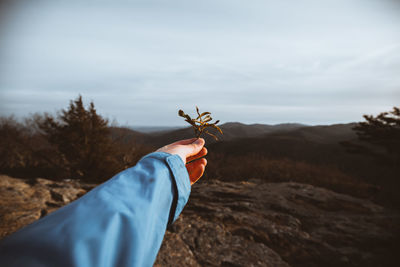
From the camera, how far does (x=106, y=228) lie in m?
0.58

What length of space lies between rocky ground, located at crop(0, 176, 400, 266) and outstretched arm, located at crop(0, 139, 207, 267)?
2.14 m

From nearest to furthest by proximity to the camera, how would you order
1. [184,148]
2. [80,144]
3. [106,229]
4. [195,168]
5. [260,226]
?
[106,229] → [184,148] → [195,168] → [260,226] → [80,144]

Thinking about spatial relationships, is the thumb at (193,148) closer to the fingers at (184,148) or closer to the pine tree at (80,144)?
the fingers at (184,148)

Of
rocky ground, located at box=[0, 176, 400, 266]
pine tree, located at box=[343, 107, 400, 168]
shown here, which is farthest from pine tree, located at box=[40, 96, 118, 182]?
pine tree, located at box=[343, 107, 400, 168]

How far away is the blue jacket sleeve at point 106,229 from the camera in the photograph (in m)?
0.51

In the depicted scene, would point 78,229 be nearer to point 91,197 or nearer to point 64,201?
point 91,197

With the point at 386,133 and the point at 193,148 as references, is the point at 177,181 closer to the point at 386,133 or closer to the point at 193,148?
the point at 193,148

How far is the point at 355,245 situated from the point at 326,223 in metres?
0.63

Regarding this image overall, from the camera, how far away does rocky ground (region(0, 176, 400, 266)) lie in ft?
8.96

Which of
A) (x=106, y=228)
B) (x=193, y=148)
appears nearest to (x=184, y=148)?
(x=193, y=148)

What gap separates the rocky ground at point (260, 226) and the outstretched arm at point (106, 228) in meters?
2.14

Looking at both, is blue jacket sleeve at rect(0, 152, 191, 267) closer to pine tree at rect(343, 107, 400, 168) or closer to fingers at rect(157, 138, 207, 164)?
fingers at rect(157, 138, 207, 164)

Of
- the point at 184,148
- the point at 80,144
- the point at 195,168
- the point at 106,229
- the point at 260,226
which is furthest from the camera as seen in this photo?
the point at 80,144

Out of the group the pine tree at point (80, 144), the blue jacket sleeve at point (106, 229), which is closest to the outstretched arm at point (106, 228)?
the blue jacket sleeve at point (106, 229)
